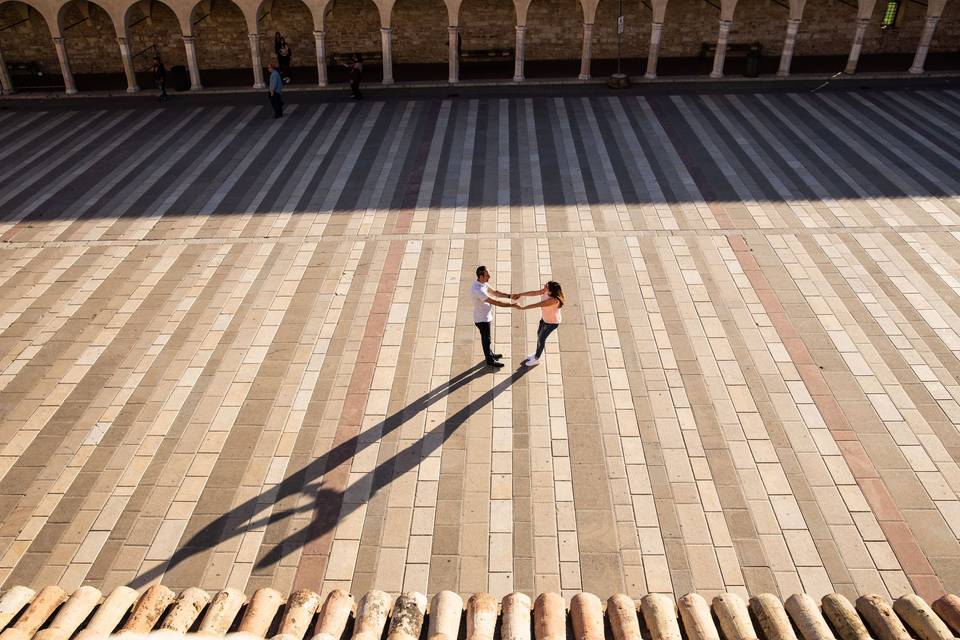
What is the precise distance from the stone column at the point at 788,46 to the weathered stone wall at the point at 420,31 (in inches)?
445

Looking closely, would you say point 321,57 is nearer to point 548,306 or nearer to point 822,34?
point 548,306

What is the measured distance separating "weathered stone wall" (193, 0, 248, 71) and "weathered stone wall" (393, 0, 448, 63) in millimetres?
5461

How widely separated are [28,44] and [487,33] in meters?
16.3

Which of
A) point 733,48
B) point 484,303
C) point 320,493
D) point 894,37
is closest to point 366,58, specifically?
point 733,48

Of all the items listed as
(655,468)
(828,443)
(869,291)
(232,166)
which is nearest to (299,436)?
(655,468)

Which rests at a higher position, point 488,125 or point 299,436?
point 488,125

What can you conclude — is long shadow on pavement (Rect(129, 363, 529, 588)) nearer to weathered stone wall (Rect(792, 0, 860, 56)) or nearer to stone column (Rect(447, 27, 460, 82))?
stone column (Rect(447, 27, 460, 82))

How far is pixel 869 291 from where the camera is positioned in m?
11.2

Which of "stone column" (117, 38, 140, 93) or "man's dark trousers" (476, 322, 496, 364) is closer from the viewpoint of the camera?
"man's dark trousers" (476, 322, 496, 364)

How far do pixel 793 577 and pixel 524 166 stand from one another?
1149 cm

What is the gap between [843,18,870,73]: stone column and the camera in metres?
21.5

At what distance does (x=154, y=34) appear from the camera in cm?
2466

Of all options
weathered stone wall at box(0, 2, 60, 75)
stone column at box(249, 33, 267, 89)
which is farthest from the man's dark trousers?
weathered stone wall at box(0, 2, 60, 75)

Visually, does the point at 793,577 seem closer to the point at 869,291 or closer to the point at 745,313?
the point at 745,313
